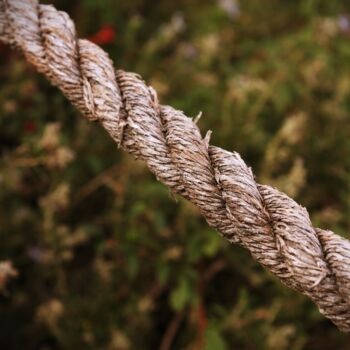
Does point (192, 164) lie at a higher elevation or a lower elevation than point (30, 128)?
lower

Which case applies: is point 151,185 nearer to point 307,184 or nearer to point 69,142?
point 69,142

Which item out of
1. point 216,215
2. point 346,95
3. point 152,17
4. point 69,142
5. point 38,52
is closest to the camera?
point 216,215

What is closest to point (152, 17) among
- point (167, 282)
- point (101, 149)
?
point (101, 149)

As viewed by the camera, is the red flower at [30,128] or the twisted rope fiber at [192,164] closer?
the twisted rope fiber at [192,164]

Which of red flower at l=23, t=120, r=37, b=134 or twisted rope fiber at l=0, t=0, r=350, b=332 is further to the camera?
red flower at l=23, t=120, r=37, b=134

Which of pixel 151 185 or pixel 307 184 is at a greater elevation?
pixel 307 184

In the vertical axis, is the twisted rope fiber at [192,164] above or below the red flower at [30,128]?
below

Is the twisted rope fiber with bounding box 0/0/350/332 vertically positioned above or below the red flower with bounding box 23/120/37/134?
below

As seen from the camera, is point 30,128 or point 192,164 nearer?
point 192,164
